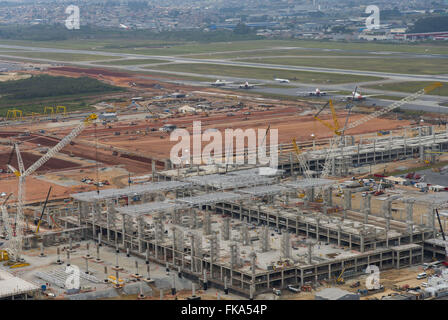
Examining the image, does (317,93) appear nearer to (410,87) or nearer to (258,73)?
(410,87)

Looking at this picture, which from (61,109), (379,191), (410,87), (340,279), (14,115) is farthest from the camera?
(410,87)

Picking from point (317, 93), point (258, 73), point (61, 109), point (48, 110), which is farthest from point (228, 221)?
point (258, 73)

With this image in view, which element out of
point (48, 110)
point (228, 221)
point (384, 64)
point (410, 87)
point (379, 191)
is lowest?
point (48, 110)

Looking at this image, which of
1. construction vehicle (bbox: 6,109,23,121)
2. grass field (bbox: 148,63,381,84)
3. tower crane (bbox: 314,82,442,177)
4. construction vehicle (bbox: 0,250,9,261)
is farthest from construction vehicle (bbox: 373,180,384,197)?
grass field (bbox: 148,63,381,84)

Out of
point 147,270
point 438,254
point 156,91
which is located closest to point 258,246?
point 147,270

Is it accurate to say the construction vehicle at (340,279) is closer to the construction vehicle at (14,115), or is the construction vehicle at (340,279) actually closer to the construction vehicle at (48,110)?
the construction vehicle at (14,115)

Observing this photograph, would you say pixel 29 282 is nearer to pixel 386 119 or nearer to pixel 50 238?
pixel 50 238

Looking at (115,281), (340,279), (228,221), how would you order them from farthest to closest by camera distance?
1. (228,221)
2. (340,279)
3. (115,281)
